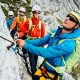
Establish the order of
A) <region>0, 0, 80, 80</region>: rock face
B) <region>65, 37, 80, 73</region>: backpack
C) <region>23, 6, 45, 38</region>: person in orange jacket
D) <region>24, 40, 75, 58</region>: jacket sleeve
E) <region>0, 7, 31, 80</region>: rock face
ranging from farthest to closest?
<region>23, 6, 45, 38</region>: person in orange jacket, <region>0, 0, 80, 80</region>: rock face, <region>0, 7, 31, 80</region>: rock face, <region>65, 37, 80, 73</region>: backpack, <region>24, 40, 75, 58</region>: jacket sleeve

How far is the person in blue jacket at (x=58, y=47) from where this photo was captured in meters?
7.21

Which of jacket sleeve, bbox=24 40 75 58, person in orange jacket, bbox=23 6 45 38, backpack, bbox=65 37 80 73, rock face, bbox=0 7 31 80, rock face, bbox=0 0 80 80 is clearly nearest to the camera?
jacket sleeve, bbox=24 40 75 58

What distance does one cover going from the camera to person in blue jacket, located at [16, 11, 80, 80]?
7.21 metres

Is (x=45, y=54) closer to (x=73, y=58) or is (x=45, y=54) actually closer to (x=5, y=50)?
(x=73, y=58)

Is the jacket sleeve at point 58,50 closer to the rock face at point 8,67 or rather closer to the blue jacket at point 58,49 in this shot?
the blue jacket at point 58,49

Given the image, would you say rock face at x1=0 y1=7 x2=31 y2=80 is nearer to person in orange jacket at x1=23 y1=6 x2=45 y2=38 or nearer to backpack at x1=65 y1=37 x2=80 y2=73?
backpack at x1=65 y1=37 x2=80 y2=73

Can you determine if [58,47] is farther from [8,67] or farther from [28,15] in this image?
[28,15]

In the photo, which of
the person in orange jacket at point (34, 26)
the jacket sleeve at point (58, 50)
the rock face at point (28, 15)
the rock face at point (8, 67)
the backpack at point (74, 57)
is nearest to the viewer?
the jacket sleeve at point (58, 50)

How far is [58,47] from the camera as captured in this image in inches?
284

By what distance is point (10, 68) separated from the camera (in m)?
8.18

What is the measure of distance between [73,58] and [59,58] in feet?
1.20

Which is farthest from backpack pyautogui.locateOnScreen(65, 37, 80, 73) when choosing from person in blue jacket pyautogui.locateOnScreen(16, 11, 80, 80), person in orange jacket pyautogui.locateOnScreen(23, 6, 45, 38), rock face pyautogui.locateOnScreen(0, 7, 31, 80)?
person in orange jacket pyautogui.locateOnScreen(23, 6, 45, 38)

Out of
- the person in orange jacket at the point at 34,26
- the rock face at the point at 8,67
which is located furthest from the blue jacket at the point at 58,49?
the person in orange jacket at the point at 34,26

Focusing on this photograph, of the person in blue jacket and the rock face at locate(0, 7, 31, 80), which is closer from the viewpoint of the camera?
the person in blue jacket
